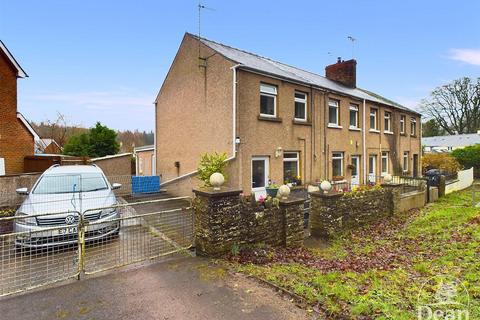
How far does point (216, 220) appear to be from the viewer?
5.63 metres

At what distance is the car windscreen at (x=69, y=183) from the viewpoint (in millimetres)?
7379

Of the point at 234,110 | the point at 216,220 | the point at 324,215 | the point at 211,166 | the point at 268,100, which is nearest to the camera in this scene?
the point at 216,220

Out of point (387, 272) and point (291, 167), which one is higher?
→ point (291, 167)

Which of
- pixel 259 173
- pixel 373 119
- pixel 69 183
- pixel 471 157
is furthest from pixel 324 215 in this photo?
pixel 471 157

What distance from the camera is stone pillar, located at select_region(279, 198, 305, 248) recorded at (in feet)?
22.5

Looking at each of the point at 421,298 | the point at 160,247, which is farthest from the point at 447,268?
the point at 160,247

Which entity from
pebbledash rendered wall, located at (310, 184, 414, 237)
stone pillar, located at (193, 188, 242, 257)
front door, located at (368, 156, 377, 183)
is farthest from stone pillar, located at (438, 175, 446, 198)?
stone pillar, located at (193, 188, 242, 257)

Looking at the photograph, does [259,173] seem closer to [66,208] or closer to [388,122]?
[66,208]

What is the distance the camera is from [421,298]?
3.91 metres

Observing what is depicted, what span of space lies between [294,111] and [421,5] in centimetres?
725

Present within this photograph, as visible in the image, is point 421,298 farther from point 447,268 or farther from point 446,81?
point 446,81

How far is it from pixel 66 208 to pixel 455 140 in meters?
59.8

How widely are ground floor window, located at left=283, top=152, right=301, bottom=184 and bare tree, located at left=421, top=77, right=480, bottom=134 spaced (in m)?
48.2

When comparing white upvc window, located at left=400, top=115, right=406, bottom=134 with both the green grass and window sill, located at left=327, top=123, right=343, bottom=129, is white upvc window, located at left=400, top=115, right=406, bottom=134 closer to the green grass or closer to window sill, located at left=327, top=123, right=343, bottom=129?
window sill, located at left=327, top=123, right=343, bottom=129
